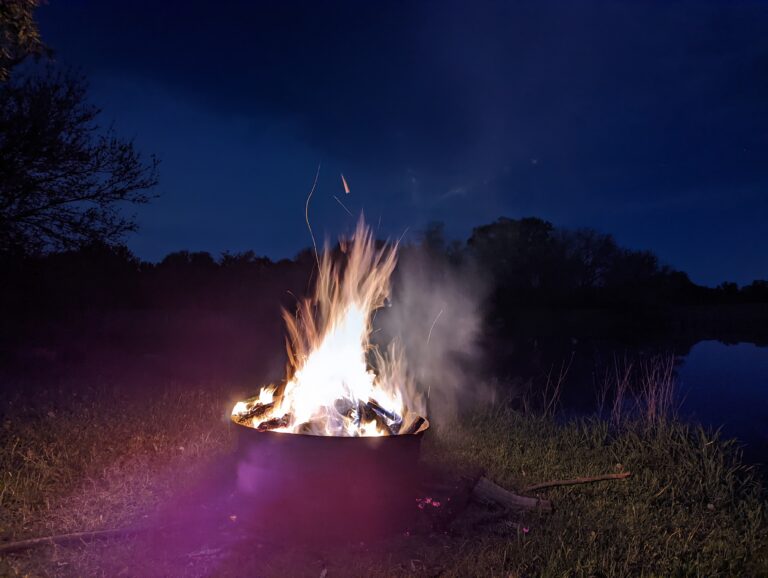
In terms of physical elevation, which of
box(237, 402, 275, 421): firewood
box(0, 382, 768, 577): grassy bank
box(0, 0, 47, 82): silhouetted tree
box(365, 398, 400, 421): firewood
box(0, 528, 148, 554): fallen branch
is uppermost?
box(0, 0, 47, 82): silhouetted tree

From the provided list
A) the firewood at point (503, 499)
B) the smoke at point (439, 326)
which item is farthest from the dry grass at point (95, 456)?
the smoke at point (439, 326)

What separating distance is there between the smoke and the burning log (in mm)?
4175

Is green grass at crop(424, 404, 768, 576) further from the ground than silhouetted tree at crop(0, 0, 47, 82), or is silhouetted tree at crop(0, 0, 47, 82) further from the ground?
silhouetted tree at crop(0, 0, 47, 82)

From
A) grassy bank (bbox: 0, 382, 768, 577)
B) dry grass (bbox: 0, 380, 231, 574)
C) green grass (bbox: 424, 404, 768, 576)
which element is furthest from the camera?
dry grass (bbox: 0, 380, 231, 574)

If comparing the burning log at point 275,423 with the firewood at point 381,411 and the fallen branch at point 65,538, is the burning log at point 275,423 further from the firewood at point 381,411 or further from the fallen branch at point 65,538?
the fallen branch at point 65,538

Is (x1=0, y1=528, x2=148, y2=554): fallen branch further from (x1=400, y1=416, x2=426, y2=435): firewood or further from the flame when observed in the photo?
(x1=400, y1=416, x2=426, y2=435): firewood

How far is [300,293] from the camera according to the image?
25188mm

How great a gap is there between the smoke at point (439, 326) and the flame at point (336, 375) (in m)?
3.52

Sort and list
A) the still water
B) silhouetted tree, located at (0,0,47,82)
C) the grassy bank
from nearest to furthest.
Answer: the grassy bank → silhouetted tree, located at (0,0,47,82) → the still water

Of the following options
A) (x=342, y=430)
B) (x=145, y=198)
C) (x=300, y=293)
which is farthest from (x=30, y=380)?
(x=300, y=293)

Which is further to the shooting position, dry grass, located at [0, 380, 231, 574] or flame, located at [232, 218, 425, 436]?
flame, located at [232, 218, 425, 436]

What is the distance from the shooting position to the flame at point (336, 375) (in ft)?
18.0

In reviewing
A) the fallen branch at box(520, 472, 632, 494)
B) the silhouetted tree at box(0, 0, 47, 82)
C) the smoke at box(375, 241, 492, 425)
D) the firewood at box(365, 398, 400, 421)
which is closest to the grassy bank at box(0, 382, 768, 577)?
the fallen branch at box(520, 472, 632, 494)

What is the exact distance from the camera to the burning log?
547cm
